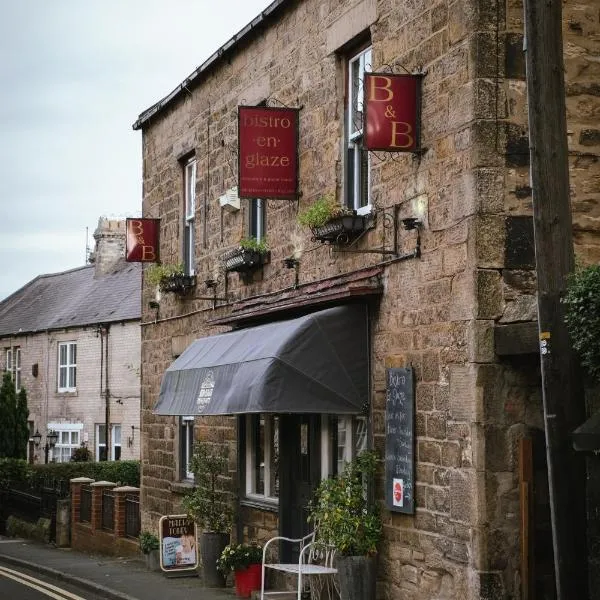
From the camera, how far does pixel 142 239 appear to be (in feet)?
61.9

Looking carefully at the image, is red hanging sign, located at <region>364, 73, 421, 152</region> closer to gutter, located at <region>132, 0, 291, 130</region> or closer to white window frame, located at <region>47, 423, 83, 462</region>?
gutter, located at <region>132, 0, 291, 130</region>

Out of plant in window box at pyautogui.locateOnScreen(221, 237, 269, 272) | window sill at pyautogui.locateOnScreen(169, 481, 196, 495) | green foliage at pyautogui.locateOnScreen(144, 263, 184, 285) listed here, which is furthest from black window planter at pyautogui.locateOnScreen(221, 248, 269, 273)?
window sill at pyautogui.locateOnScreen(169, 481, 196, 495)

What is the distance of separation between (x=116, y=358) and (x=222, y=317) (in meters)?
21.3

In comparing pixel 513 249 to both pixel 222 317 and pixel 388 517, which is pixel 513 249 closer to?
pixel 388 517

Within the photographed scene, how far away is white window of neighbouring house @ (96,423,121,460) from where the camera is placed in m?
36.0

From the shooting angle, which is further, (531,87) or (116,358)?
(116,358)

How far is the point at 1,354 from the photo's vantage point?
44.3 m

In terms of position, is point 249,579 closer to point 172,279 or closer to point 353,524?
point 353,524

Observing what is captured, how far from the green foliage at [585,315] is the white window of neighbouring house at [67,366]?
31433mm

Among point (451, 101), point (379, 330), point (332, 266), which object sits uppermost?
point (451, 101)

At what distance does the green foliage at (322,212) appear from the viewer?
12133mm

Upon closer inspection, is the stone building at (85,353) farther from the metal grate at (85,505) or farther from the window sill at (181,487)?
the window sill at (181,487)

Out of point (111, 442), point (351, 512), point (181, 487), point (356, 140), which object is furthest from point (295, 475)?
point (111, 442)

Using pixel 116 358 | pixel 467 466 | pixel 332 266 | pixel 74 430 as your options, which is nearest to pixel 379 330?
pixel 332 266
